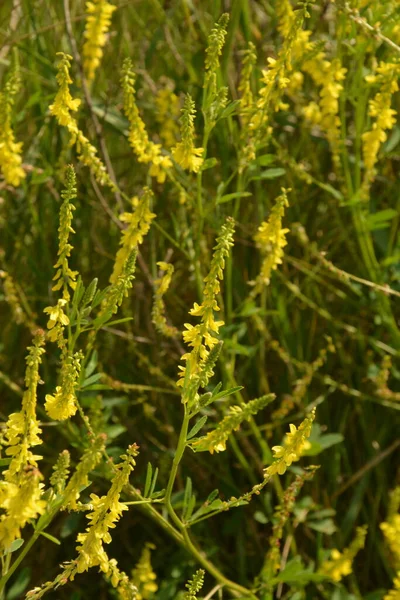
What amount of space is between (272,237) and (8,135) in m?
0.52

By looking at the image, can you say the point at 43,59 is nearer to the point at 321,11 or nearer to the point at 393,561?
the point at 321,11

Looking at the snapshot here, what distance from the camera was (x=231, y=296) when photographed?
197cm

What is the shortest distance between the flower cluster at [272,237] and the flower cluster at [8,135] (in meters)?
0.48

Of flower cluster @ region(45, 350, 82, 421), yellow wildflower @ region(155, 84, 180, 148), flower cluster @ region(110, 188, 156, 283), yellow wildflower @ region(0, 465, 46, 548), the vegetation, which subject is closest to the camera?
yellow wildflower @ region(0, 465, 46, 548)

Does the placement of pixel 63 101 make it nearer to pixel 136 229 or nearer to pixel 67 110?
pixel 67 110

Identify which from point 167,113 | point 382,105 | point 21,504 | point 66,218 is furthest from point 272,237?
point 21,504

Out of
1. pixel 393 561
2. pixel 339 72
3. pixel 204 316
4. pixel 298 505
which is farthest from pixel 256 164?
pixel 393 561

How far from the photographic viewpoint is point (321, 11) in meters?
2.05

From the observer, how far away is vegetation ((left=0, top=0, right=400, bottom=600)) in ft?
5.66

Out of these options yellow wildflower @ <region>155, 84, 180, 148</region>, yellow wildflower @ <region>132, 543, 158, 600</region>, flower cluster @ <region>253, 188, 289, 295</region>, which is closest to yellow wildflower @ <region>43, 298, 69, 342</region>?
flower cluster @ <region>253, 188, 289, 295</region>

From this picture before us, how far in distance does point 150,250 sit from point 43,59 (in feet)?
1.61

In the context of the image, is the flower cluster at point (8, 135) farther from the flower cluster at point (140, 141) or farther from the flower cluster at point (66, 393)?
the flower cluster at point (66, 393)

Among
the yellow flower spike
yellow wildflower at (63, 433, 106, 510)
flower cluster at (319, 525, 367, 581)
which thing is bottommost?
flower cluster at (319, 525, 367, 581)

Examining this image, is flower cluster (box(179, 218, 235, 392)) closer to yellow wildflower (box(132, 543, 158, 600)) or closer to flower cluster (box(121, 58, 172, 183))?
flower cluster (box(121, 58, 172, 183))
